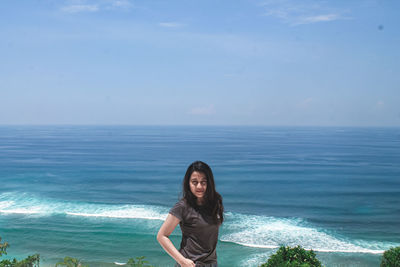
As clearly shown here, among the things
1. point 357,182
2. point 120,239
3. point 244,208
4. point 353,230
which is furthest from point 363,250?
point 357,182

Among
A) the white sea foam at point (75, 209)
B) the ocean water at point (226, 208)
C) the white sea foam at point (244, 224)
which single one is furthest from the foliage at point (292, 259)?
the white sea foam at point (75, 209)

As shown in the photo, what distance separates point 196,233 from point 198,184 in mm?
440

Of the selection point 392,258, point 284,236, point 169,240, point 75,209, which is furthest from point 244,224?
point 169,240

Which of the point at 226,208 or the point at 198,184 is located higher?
the point at 198,184

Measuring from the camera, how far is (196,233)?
122 inches

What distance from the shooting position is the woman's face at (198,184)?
10.2ft

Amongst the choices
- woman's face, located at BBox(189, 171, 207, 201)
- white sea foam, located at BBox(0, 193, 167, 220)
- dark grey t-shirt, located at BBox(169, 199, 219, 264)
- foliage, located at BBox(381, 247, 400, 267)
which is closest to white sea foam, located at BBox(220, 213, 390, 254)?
white sea foam, located at BBox(0, 193, 167, 220)

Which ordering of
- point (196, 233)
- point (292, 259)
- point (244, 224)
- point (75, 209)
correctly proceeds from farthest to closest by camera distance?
1. point (75, 209)
2. point (244, 224)
3. point (292, 259)
4. point (196, 233)

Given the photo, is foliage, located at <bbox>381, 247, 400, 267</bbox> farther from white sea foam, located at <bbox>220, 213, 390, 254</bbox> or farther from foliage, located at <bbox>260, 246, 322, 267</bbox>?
white sea foam, located at <bbox>220, 213, 390, 254</bbox>

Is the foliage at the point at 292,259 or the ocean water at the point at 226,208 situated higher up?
the foliage at the point at 292,259

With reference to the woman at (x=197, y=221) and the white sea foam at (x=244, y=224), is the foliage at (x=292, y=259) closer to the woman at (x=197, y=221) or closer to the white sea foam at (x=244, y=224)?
the woman at (x=197, y=221)

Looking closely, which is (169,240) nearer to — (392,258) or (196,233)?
(196,233)

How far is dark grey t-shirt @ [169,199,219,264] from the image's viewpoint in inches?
120

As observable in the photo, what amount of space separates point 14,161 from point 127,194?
37.8 metres
